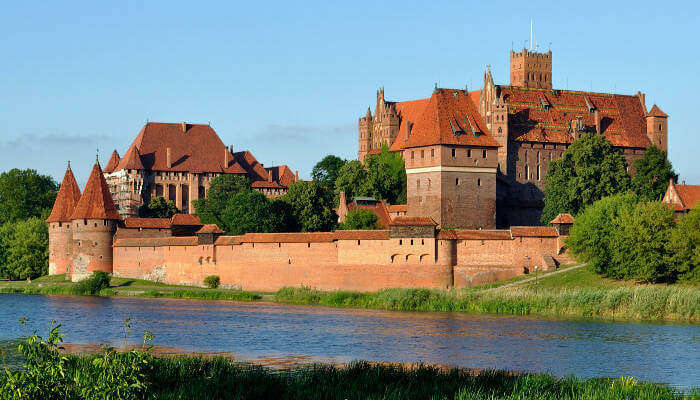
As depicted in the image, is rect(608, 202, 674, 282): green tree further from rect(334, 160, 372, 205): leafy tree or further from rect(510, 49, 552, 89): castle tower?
rect(510, 49, 552, 89): castle tower

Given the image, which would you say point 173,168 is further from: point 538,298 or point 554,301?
point 554,301

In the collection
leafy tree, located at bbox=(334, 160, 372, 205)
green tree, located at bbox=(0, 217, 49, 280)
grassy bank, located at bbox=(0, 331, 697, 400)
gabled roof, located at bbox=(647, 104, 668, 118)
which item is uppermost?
gabled roof, located at bbox=(647, 104, 668, 118)

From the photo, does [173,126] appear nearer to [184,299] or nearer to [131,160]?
[131,160]

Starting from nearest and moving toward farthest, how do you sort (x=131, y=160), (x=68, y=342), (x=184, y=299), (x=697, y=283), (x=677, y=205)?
(x=68, y=342) < (x=697, y=283) < (x=184, y=299) < (x=677, y=205) < (x=131, y=160)

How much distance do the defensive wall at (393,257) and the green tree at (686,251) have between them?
6465 millimetres

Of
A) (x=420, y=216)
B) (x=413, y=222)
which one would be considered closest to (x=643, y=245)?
(x=413, y=222)

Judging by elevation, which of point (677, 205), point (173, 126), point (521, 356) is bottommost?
point (521, 356)

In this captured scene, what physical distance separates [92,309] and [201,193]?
1576 inches

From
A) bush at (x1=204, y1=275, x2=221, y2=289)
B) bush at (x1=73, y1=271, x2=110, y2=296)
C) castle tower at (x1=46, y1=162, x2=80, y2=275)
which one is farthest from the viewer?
castle tower at (x1=46, y1=162, x2=80, y2=275)

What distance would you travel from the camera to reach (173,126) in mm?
81688

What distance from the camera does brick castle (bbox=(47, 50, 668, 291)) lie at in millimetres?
43375

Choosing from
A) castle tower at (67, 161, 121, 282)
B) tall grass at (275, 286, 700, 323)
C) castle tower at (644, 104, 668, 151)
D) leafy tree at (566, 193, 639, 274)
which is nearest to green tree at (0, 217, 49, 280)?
castle tower at (67, 161, 121, 282)

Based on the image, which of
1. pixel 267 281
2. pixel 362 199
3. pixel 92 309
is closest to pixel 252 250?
pixel 267 281

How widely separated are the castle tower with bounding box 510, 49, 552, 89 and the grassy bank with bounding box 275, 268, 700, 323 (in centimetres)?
4036
